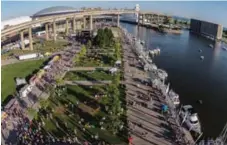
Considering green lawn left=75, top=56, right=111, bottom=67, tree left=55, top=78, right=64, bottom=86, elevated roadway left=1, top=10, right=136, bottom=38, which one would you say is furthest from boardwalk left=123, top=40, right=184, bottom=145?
elevated roadway left=1, top=10, right=136, bottom=38

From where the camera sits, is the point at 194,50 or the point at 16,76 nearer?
the point at 16,76

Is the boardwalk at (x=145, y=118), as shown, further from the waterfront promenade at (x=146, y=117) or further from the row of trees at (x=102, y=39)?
the row of trees at (x=102, y=39)

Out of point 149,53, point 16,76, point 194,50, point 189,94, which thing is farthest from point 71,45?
point 189,94

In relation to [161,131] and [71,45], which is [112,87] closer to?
[161,131]

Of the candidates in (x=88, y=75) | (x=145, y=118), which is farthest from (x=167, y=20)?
(x=145, y=118)

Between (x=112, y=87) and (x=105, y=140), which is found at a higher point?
(x=112, y=87)

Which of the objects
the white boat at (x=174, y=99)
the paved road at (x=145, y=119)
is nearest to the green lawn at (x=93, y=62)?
the paved road at (x=145, y=119)

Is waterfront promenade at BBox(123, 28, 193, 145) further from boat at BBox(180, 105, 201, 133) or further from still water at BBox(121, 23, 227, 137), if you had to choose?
still water at BBox(121, 23, 227, 137)
